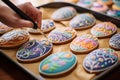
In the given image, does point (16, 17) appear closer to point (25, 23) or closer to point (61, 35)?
point (25, 23)

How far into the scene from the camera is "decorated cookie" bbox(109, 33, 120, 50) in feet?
2.06

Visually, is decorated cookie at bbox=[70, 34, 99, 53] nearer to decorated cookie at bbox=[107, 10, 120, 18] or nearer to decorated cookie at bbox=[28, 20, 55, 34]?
decorated cookie at bbox=[28, 20, 55, 34]

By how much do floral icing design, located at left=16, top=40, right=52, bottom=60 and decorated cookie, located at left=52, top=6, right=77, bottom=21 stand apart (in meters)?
0.18

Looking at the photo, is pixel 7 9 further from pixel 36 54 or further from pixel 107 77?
pixel 107 77

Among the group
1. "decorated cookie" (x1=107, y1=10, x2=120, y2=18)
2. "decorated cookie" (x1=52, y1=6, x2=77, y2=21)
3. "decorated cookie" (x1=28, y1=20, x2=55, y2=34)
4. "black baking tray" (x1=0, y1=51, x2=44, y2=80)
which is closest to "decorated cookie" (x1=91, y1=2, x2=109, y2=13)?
"decorated cookie" (x1=107, y1=10, x2=120, y2=18)

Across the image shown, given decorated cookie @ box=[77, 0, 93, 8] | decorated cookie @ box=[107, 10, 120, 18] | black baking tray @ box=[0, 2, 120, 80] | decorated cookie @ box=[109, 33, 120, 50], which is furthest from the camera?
decorated cookie @ box=[77, 0, 93, 8]

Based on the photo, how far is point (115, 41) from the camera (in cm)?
64

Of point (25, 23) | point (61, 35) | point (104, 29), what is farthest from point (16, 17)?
point (104, 29)

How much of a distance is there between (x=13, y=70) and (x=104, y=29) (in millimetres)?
314

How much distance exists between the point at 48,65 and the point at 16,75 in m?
0.09

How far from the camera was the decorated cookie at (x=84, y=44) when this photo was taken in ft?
2.08

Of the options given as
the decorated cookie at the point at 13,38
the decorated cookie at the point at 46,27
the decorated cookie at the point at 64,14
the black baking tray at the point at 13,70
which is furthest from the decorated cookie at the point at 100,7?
the black baking tray at the point at 13,70

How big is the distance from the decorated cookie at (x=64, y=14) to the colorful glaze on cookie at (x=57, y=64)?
0.86 feet

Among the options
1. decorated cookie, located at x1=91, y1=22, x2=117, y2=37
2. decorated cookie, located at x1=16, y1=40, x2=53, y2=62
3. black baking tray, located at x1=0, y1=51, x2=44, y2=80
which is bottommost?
black baking tray, located at x1=0, y1=51, x2=44, y2=80
